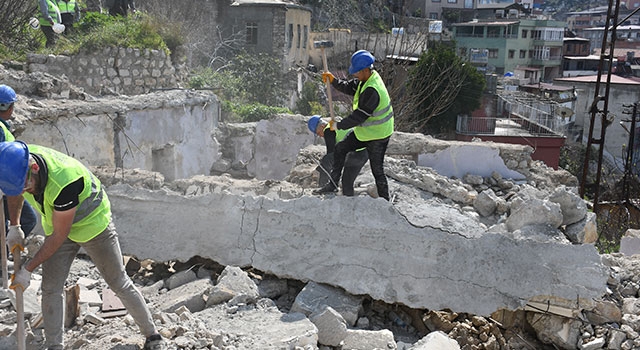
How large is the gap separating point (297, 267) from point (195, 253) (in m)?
0.95

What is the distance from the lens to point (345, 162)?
19.8ft

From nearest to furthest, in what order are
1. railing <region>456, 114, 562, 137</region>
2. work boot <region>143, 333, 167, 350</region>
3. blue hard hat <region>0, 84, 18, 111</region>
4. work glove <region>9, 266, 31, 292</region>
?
1. work glove <region>9, 266, 31, 292</region>
2. work boot <region>143, 333, 167, 350</region>
3. blue hard hat <region>0, 84, 18, 111</region>
4. railing <region>456, 114, 562, 137</region>

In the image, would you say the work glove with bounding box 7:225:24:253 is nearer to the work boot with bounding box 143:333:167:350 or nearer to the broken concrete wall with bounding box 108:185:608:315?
the work boot with bounding box 143:333:167:350

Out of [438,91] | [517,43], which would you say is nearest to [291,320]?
[438,91]

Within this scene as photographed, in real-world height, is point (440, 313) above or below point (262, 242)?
below

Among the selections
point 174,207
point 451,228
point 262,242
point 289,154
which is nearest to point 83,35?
point 289,154

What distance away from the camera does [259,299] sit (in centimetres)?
482

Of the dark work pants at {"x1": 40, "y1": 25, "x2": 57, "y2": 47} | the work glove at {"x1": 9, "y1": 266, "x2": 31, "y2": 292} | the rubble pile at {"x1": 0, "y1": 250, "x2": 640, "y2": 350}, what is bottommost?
the rubble pile at {"x1": 0, "y1": 250, "x2": 640, "y2": 350}

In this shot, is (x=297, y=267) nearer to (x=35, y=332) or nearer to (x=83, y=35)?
(x=35, y=332)

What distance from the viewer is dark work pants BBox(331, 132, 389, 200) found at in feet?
18.7

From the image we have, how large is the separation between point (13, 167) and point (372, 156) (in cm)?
323

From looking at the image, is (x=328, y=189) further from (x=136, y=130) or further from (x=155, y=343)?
(x=136, y=130)

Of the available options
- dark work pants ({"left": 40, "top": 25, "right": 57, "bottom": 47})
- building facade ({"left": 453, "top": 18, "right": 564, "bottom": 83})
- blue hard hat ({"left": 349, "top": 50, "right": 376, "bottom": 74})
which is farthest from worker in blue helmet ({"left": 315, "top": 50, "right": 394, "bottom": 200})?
building facade ({"left": 453, "top": 18, "right": 564, "bottom": 83})

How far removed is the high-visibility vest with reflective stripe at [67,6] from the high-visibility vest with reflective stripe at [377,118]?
24.9 feet
